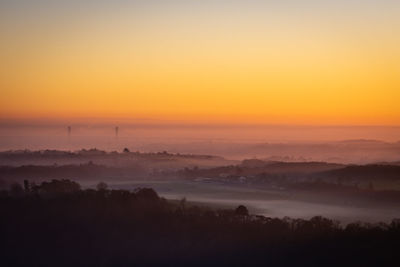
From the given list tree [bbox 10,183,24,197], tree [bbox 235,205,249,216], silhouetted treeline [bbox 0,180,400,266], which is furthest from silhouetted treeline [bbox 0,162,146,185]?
tree [bbox 235,205,249,216]

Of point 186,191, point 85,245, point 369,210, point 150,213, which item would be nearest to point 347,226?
point 369,210

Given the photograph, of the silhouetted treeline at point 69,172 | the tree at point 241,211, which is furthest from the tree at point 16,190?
the tree at point 241,211

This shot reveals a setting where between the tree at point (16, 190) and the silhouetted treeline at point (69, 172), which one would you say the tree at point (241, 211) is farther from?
the silhouetted treeline at point (69, 172)

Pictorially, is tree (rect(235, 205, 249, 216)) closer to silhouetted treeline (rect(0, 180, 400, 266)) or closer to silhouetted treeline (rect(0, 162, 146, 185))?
silhouetted treeline (rect(0, 180, 400, 266))

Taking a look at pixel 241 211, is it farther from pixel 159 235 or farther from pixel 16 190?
pixel 16 190

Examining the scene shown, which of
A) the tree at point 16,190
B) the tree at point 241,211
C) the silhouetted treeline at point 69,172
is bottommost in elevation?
the tree at point 241,211

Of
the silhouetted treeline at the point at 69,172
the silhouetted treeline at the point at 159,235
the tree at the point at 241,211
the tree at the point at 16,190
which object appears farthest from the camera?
the silhouetted treeline at the point at 69,172

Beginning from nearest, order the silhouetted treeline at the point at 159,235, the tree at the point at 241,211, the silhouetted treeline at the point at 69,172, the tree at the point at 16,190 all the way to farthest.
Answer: the silhouetted treeline at the point at 159,235, the tree at the point at 241,211, the tree at the point at 16,190, the silhouetted treeline at the point at 69,172

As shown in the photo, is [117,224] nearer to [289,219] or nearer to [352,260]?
[289,219]
